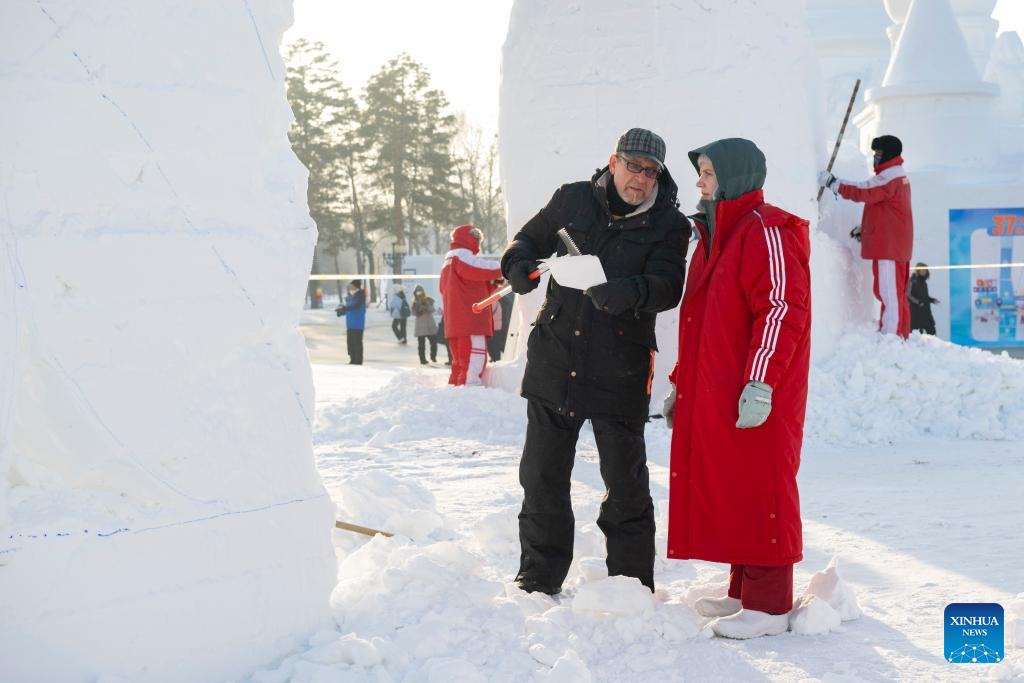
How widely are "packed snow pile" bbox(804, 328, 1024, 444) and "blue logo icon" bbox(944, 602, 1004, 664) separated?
11.3 feet

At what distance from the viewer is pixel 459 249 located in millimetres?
8930

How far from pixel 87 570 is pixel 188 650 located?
0.34 meters

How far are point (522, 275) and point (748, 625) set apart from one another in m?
1.29

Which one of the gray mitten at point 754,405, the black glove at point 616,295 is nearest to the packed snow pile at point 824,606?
the gray mitten at point 754,405

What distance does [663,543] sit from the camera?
4.38 meters

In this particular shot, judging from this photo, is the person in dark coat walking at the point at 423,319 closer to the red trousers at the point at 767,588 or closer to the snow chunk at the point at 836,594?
the snow chunk at the point at 836,594

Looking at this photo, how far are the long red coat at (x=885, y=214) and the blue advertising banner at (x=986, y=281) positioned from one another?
6963mm

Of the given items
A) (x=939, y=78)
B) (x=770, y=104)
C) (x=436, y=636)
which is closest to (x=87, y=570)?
(x=436, y=636)

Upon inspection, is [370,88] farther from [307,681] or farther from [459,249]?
[307,681]

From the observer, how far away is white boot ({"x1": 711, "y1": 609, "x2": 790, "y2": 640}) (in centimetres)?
328

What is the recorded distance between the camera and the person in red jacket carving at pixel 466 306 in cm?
867

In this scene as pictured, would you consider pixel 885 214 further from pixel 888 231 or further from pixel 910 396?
pixel 910 396

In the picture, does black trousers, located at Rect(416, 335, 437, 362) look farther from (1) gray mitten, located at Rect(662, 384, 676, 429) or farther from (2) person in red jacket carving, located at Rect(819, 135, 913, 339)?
(1) gray mitten, located at Rect(662, 384, 676, 429)

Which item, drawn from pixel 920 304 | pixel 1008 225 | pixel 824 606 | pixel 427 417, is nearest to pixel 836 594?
pixel 824 606
